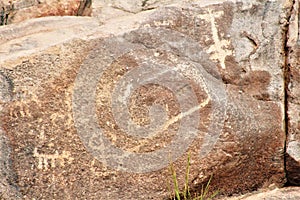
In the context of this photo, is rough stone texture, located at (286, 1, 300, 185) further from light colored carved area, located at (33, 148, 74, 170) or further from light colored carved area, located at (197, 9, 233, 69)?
light colored carved area, located at (33, 148, 74, 170)

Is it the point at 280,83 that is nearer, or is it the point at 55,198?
the point at 55,198

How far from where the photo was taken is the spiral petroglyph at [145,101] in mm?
2346

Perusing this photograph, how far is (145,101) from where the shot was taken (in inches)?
94.0

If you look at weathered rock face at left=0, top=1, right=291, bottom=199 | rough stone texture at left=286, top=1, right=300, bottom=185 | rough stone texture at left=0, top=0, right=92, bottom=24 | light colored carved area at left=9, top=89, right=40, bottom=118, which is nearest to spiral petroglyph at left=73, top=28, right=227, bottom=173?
weathered rock face at left=0, top=1, right=291, bottom=199

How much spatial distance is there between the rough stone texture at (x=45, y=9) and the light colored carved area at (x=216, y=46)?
1.85ft

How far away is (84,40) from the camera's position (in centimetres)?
237

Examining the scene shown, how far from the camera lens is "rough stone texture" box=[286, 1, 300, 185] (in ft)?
8.56

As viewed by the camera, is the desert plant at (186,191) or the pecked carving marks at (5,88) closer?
the pecked carving marks at (5,88)

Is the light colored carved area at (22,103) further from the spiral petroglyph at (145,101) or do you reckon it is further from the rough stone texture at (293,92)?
the rough stone texture at (293,92)

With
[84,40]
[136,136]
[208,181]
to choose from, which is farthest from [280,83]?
[84,40]

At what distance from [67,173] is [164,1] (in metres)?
0.90

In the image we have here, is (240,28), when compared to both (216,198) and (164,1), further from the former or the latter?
(216,198)

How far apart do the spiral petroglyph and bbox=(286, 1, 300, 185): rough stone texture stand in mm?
322

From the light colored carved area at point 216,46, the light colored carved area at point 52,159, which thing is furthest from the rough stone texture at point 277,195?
the light colored carved area at point 52,159
